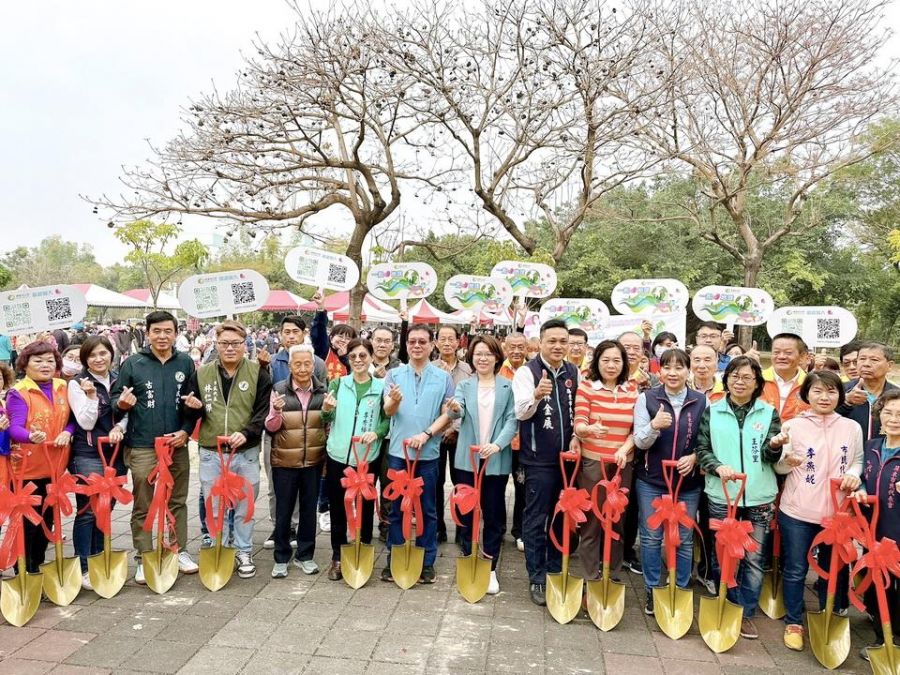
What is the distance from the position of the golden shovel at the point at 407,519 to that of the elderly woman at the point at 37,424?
1.86 metres

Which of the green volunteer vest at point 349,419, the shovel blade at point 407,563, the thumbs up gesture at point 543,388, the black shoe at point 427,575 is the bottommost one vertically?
the black shoe at point 427,575

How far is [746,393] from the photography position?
3291 millimetres

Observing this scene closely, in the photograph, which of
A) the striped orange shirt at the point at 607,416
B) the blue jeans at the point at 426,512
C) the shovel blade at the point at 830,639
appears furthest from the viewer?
the blue jeans at the point at 426,512

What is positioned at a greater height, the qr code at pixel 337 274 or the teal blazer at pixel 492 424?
the qr code at pixel 337 274

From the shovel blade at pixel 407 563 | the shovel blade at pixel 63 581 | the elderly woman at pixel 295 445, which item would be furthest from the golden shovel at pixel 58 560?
the shovel blade at pixel 407 563

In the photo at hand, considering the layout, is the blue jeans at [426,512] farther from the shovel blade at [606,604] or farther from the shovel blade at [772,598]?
the shovel blade at [772,598]

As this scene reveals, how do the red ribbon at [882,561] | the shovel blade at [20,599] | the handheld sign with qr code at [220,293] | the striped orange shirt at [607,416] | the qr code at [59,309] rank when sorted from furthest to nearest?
1. the handheld sign with qr code at [220,293]
2. the qr code at [59,309]
3. the striped orange shirt at [607,416]
4. the shovel blade at [20,599]
5. the red ribbon at [882,561]

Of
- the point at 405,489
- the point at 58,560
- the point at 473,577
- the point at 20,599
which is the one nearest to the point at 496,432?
the point at 405,489

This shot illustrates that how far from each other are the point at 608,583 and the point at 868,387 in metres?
2.01

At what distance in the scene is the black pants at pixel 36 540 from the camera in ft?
11.5

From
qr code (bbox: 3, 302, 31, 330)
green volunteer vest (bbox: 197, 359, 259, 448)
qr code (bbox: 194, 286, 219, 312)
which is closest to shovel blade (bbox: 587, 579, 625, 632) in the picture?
green volunteer vest (bbox: 197, 359, 259, 448)

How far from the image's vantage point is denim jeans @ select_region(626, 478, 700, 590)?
11.0ft

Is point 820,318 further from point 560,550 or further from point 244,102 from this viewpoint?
point 244,102

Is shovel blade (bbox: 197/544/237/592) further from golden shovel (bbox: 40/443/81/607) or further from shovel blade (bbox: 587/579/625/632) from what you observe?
shovel blade (bbox: 587/579/625/632)
